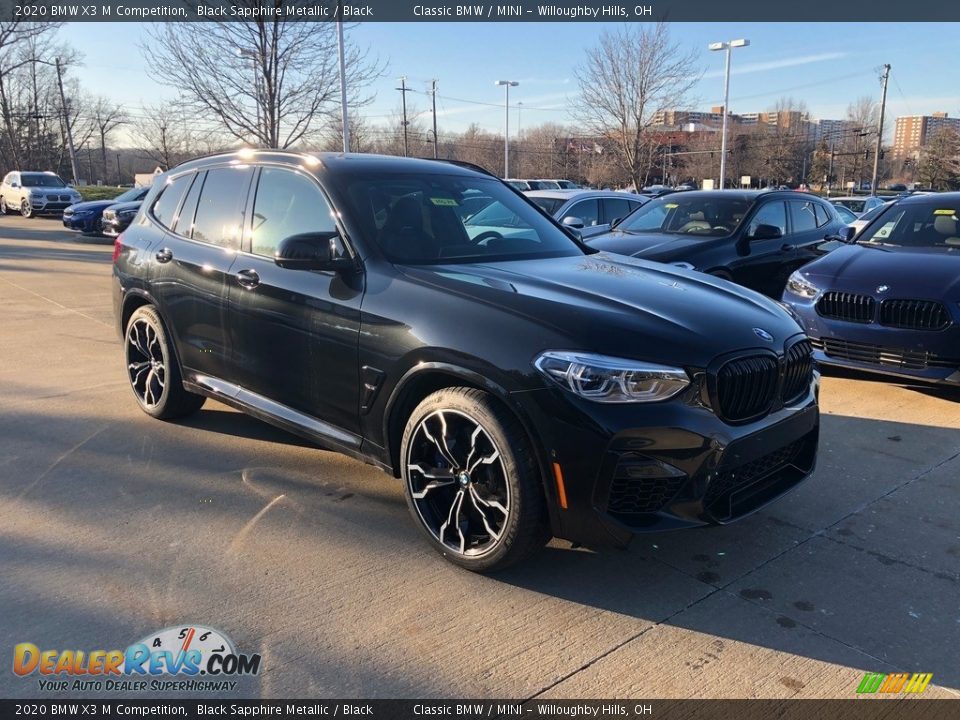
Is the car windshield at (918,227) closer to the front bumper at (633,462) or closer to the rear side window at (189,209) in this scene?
the front bumper at (633,462)

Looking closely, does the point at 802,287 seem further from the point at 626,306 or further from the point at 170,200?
the point at 170,200

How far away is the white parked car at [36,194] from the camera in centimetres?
2909

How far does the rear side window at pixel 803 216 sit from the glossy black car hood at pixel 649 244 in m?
1.58

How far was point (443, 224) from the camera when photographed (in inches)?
158

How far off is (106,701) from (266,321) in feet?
6.74

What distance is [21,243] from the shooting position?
64.3ft

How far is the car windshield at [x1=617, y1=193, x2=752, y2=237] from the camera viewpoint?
8594mm

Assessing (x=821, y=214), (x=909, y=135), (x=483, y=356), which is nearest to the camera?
(x=483, y=356)

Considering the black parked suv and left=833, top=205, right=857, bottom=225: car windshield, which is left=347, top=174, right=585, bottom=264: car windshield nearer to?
the black parked suv

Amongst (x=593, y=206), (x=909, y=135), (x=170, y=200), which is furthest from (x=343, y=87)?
(x=909, y=135)

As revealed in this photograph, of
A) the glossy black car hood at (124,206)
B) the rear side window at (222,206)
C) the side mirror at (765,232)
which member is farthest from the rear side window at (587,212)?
the glossy black car hood at (124,206)

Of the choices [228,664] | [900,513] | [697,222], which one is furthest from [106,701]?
[697,222]

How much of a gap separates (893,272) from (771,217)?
3.03m

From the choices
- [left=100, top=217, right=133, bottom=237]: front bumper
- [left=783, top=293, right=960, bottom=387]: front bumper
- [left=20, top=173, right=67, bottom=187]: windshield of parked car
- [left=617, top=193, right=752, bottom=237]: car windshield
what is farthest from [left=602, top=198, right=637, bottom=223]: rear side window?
[left=20, top=173, right=67, bottom=187]: windshield of parked car
